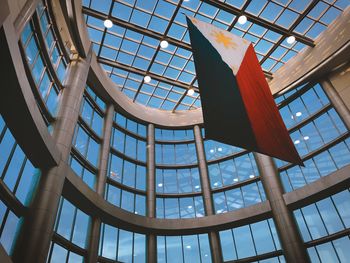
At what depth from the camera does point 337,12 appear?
2662 cm

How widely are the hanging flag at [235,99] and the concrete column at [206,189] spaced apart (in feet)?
51.3

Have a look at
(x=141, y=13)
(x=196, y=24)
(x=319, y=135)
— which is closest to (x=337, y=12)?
(x=319, y=135)

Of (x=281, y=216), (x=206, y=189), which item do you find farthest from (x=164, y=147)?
(x=281, y=216)

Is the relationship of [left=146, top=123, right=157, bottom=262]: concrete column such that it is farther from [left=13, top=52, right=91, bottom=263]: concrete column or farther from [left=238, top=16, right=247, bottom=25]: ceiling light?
[left=238, top=16, right=247, bottom=25]: ceiling light

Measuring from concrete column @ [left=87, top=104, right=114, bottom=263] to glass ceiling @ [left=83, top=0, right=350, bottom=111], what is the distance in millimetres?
5258

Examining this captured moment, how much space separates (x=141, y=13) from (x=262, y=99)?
16.9 meters

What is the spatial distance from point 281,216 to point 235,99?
15199 mm

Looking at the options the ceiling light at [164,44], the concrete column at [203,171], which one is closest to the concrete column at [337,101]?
the concrete column at [203,171]

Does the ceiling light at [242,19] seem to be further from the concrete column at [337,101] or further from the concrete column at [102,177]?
the concrete column at [102,177]

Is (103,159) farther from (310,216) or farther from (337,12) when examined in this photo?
(337,12)

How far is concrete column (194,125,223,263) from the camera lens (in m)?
25.1

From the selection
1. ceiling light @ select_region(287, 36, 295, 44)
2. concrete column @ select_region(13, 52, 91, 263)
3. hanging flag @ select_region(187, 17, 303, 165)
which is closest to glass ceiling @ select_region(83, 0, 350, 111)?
ceiling light @ select_region(287, 36, 295, 44)

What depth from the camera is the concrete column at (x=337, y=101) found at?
80.4 feet

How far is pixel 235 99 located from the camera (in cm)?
1191
